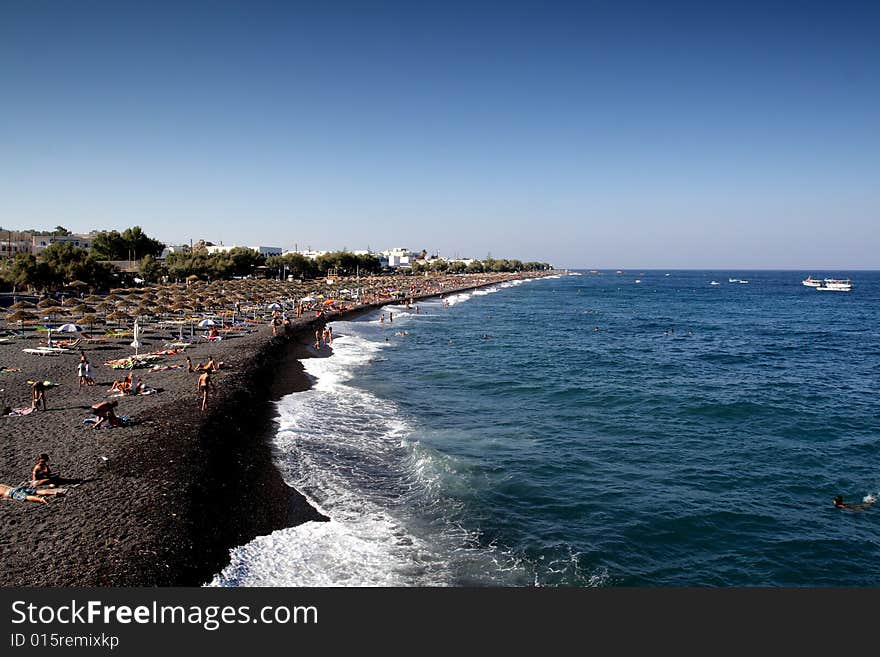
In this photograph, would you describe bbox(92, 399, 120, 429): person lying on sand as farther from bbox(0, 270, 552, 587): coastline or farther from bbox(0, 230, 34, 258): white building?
bbox(0, 230, 34, 258): white building

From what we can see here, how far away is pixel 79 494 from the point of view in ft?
37.0

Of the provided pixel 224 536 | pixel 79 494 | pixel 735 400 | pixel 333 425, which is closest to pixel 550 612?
pixel 224 536

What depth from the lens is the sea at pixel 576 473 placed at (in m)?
11.0

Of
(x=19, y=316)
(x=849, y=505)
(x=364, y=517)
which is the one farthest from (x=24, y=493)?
(x=19, y=316)

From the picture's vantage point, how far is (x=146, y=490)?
11.8m

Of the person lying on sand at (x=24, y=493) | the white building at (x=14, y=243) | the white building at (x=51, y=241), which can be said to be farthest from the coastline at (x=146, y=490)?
the white building at (x=14, y=243)

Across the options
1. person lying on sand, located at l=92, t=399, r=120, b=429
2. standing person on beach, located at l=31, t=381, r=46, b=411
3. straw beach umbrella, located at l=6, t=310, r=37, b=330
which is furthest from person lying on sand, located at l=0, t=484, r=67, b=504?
straw beach umbrella, located at l=6, t=310, r=37, b=330

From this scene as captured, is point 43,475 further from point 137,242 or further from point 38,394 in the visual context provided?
point 137,242

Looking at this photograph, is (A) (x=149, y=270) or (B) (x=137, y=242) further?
(B) (x=137, y=242)

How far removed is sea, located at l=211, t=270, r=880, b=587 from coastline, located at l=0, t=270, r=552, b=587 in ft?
2.55

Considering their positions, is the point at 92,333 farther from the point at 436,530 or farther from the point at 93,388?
the point at 436,530

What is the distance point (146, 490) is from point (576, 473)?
12095 millimetres

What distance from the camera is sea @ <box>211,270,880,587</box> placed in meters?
11.0

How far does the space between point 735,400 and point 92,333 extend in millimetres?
38511
